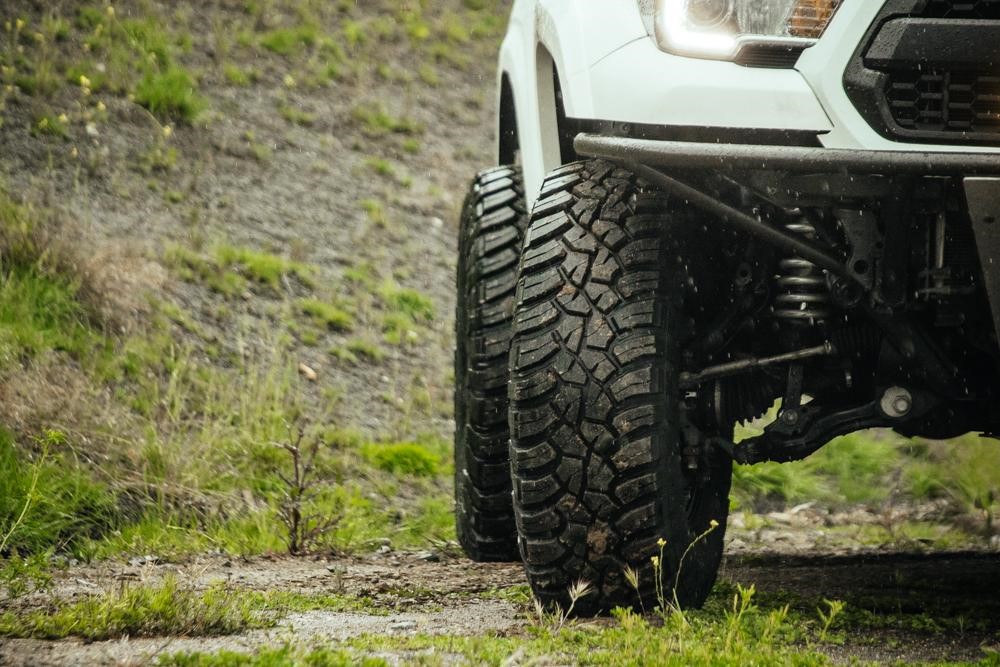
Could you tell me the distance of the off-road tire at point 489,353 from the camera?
4.21 metres

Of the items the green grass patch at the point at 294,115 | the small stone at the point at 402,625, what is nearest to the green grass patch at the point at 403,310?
the green grass patch at the point at 294,115

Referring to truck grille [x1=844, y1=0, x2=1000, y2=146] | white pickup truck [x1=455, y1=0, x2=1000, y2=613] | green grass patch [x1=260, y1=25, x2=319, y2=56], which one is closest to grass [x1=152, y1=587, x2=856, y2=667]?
white pickup truck [x1=455, y1=0, x2=1000, y2=613]

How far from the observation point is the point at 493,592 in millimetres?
3873

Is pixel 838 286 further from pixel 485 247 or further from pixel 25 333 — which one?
pixel 25 333

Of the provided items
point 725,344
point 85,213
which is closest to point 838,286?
point 725,344

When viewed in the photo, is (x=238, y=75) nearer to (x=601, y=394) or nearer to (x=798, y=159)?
(x=601, y=394)

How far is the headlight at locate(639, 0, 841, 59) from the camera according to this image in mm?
2680

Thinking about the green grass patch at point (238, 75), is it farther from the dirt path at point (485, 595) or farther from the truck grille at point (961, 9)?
the truck grille at point (961, 9)

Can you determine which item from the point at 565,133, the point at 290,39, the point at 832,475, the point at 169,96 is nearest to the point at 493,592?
the point at 565,133

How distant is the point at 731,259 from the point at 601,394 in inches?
23.9

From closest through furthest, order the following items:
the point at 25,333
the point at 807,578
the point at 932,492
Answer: the point at 807,578
the point at 25,333
the point at 932,492

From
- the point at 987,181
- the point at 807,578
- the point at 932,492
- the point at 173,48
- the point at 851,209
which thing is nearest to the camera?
the point at 987,181

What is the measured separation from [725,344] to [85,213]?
5.23 meters

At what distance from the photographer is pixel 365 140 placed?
10.4 m
